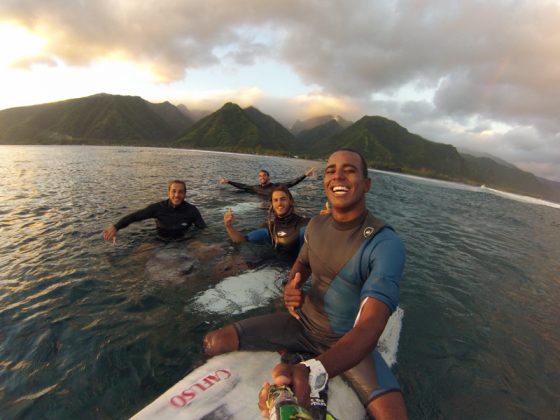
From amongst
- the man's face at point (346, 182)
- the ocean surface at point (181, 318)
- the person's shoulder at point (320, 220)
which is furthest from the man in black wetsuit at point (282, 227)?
the man's face at point (346, 182)

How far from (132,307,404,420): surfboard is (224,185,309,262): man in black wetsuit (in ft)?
13.7

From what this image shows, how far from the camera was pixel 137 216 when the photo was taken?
867 cm

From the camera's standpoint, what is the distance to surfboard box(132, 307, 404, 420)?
114 inches

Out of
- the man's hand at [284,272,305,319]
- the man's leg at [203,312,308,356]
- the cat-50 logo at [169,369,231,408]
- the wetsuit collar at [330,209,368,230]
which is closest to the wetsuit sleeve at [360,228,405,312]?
the wetsuit collar at [330,209,368,230]

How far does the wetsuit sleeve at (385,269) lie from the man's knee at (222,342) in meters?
1.98

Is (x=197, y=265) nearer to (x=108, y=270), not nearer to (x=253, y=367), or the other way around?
(x=108, y=270)

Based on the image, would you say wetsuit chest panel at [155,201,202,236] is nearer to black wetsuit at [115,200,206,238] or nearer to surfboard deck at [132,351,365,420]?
black wetsuit at [115,200,206,238]

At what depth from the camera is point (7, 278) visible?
7.06 m

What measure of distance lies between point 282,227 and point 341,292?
182 inches

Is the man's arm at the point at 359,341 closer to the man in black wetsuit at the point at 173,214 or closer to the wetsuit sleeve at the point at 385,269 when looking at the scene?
the wetsuit sleeve at the point at 385,269

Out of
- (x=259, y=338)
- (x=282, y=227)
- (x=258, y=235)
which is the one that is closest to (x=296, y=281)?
(x=259, y=338)

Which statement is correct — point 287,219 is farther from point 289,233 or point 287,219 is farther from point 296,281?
point 296,281

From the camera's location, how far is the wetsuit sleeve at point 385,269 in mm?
2721

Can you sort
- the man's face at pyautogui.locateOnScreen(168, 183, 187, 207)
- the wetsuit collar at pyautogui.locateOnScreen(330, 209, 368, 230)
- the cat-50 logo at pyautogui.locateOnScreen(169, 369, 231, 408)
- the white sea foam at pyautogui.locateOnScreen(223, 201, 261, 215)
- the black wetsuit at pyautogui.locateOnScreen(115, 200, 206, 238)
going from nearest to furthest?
the cat-50 logo at pyautogui.locateOnScreen(169, 369, 231, 408)
the wetsuit collar at pyautogui.locateOnScreen(330, 209, 368, 230)
the man's face at pyautogui.locateOnScreen(168, 183, 187, 207)
the black wetsuit at pyautogui.locateOnScreen(115, 200, 206, 238)
the white sea foam at pyautogui.locateOnScreen(223, 201, 261, 215)
